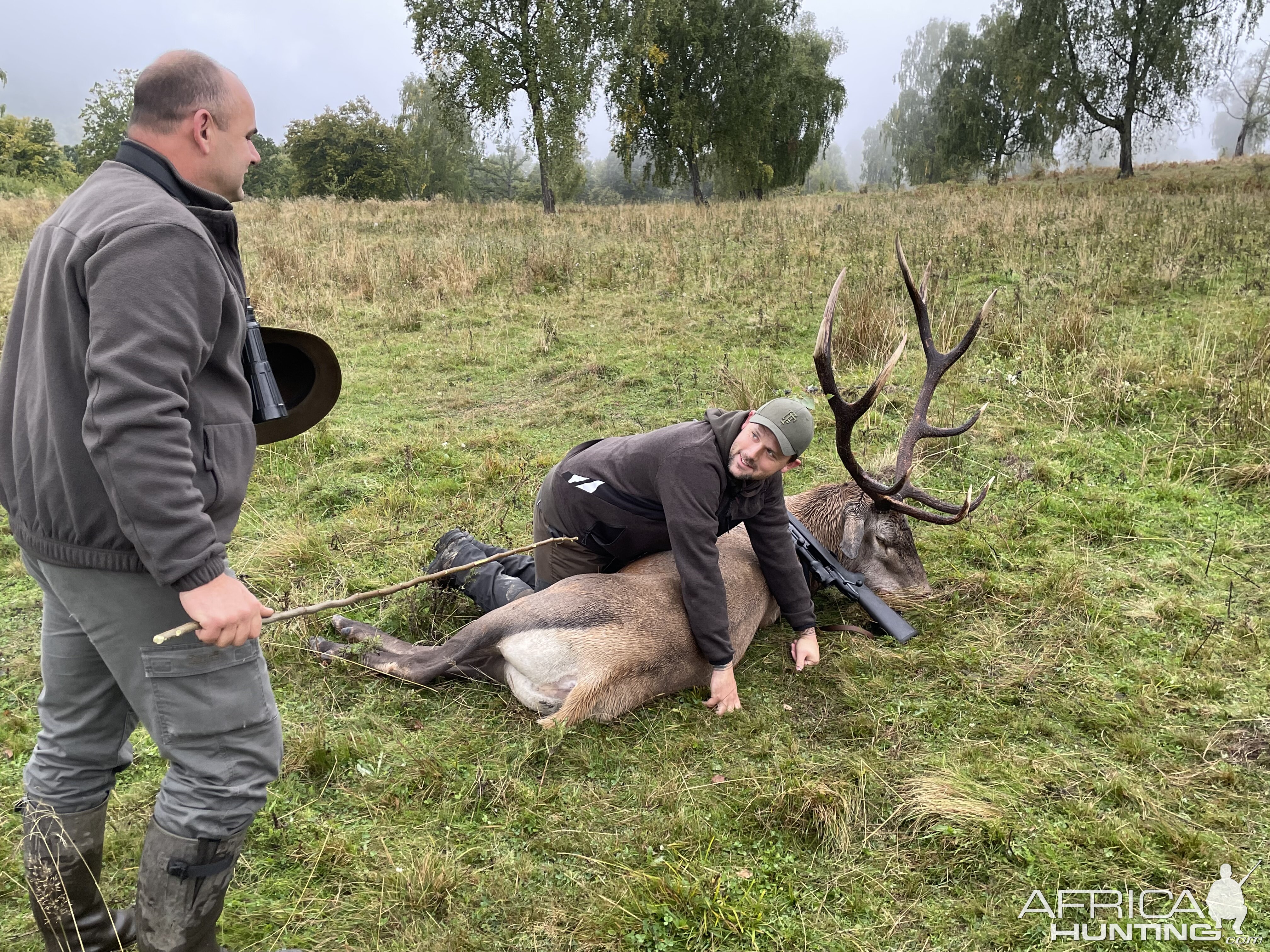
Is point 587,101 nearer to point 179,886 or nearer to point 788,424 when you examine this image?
point 788,424

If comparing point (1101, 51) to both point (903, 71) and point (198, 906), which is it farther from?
point (903, 71)

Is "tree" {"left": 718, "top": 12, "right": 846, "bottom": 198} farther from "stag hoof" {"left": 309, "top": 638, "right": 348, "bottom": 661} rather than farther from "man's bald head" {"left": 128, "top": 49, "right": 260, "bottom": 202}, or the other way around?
"man's bald head" {"left": 128, "top": 49, "right": 260, "bottom": 202}

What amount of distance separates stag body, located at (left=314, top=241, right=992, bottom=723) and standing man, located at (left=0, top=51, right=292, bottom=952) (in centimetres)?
163

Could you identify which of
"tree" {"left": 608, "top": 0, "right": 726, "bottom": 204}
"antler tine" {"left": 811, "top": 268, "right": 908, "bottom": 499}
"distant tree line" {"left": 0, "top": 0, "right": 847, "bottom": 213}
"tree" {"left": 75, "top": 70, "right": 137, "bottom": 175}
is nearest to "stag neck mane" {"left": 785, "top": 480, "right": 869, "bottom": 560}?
"antler tine" {"left": 811, "top": 268, "right": 908, "bottom": 499}

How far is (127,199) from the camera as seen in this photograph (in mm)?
1694

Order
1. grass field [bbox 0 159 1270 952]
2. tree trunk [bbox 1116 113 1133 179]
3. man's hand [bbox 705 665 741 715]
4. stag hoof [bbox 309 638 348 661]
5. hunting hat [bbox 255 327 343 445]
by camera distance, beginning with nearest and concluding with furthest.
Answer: hunting hat [bbox 255 327 343 445] → grass field [bbox 0 159 1270 952] → man's hand [bbox 705 665 741 715] → stag hoof [bbox 309 638 348 661] → tree trunk [bbox 1116 113 1133 179]

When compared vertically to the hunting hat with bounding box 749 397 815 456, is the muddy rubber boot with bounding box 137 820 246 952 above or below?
below

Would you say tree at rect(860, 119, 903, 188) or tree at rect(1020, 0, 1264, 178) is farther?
tree at rect(860, 119, 903, 188)

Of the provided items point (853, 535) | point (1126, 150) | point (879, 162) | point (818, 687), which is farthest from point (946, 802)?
point (879, 162)

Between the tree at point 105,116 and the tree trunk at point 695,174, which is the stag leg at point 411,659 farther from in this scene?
the tree at point 105,116

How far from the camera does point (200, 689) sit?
1.88 m

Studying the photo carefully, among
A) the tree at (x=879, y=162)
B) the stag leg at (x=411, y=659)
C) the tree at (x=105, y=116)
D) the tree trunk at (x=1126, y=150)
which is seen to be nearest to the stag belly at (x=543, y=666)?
the stag leg at (x=411, y=659)

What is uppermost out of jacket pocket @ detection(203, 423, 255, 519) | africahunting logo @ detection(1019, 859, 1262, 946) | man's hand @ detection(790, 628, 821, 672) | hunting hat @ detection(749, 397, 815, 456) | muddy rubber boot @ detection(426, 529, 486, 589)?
jacket pocket @ detection(203, 423, 255, 519)

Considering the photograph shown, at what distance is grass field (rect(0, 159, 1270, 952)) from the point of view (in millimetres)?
2730
